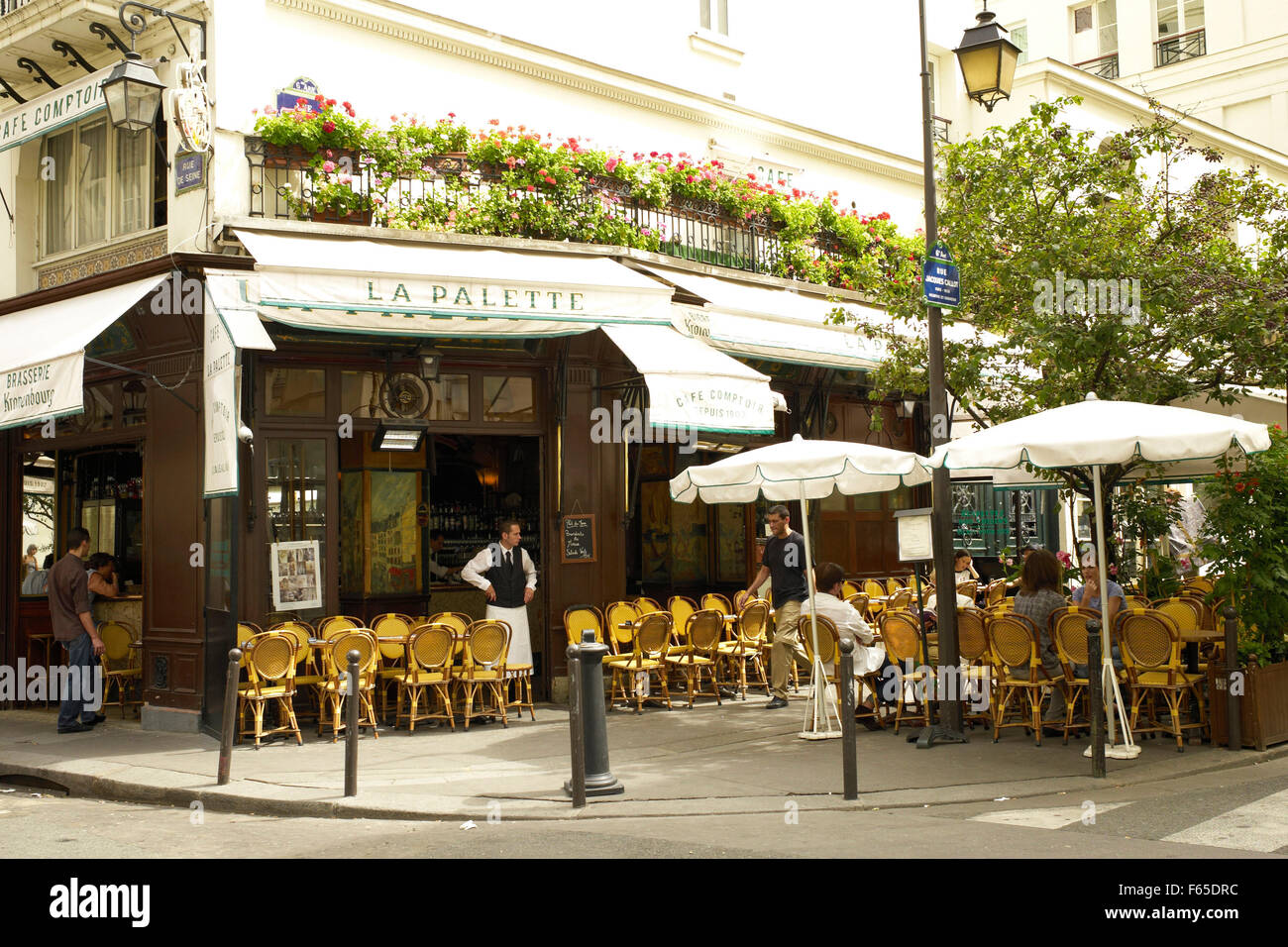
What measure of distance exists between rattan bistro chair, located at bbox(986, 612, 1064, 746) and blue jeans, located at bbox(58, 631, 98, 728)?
28.5ft

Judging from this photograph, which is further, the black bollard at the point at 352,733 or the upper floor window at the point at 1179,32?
the upper floor window at the point at 1179,32

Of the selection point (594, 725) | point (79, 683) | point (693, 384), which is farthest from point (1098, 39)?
point (594, 725)

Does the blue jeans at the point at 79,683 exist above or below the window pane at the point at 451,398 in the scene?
below

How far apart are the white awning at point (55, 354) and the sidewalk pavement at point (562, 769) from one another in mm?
3066

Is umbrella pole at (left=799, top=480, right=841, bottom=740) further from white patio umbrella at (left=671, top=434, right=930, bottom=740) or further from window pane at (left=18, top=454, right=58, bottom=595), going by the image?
window pane at (left=18, top=454, right=58, bottom=595)

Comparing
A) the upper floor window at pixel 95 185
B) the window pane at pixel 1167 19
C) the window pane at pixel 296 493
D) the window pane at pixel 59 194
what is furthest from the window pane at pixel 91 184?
the window pane at pixel 1167 19

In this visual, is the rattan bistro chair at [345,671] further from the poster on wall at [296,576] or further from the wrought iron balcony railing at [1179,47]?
the wrought iron balcony railing at [1179,47]

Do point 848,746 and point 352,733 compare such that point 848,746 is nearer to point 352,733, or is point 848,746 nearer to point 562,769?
point 562,769

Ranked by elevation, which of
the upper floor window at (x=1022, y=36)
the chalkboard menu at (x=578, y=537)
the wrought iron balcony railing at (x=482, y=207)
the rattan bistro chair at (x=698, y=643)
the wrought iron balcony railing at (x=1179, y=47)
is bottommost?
the rattan bistro chair at (x=698, y=643)

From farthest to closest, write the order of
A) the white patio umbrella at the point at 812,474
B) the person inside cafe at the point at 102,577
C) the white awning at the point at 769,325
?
the white awning at the point at 769,325, the person inside cafe at the point at 102,577, the white patio umbrella at the point at 812,474

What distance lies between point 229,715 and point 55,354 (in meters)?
4.21

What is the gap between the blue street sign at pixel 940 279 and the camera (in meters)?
10.3

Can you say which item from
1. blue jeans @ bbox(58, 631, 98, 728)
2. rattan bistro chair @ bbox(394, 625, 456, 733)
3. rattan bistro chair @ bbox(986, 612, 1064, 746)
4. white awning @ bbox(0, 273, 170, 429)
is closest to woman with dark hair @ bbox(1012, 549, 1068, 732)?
rattan bistro chair @ bbox(986, 612, 1064, 746)

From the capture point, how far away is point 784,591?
40.5 feet
